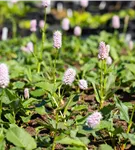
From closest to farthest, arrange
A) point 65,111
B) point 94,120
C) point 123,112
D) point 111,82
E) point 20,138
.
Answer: point 94,120 → point 20,138 → point 123,112 → point 65,111 → point 111,82

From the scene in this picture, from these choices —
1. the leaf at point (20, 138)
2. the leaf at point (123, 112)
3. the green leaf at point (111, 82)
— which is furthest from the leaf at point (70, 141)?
the green leaf at point (111, 82)

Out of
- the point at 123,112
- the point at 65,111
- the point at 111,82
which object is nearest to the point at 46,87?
the point at 65,111

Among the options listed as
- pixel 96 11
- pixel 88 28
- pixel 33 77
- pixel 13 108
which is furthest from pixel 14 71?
pixel 96 11

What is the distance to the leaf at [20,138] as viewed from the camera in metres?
1.85

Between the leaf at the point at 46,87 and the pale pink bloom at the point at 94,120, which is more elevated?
the leaf at the point at 46,87

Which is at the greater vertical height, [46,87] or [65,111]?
Result: [46,87]

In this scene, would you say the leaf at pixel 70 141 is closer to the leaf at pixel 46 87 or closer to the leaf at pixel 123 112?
the leaf at pixel 123 112

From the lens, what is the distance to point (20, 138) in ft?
6.15

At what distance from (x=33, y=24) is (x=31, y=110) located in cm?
107

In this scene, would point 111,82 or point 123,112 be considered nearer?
point 123,112

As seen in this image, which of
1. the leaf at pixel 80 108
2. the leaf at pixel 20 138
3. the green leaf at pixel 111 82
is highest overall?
the green leaf at pixel 111 82

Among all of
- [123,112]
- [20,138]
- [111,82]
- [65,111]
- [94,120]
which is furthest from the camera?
[111,82]

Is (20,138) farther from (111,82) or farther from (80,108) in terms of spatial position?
(111,82)

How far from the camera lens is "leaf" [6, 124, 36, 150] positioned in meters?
1.85
